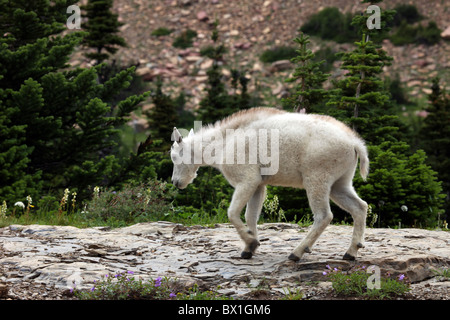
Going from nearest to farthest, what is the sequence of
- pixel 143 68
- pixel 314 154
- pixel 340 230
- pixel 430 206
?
pixel 314 154
pixel 340 230
pixel 430 206
pixel 143 68

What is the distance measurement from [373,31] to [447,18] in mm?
41778

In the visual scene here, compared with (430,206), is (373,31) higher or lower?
higher

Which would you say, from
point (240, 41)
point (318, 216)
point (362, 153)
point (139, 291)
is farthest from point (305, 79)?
point (240, 41)

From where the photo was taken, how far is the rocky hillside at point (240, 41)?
1905 inches

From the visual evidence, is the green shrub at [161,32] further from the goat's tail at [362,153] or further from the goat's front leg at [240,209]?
the goat's tail at [362,153]

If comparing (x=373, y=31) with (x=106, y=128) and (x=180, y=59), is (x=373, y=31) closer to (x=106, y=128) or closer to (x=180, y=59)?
(x=106, y=128)

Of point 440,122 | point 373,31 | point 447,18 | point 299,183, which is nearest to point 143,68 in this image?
point 447,18

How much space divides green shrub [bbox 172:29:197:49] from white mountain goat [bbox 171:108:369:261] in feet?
165

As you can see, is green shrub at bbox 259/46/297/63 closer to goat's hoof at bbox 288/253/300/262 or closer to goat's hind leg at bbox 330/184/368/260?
goat's hind leg at bbox 330/184/368/260

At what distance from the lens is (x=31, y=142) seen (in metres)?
13.1

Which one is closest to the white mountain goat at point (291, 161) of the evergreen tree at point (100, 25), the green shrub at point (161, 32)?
the evergreen tree at point (100, 25)

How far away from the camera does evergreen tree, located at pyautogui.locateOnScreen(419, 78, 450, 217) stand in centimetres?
2372

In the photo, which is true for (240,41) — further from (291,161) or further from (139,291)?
(139,291)

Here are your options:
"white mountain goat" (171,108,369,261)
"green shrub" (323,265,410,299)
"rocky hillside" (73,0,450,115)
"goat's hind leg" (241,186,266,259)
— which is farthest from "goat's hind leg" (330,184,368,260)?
"rocky hillside" (73,0,450,115)
